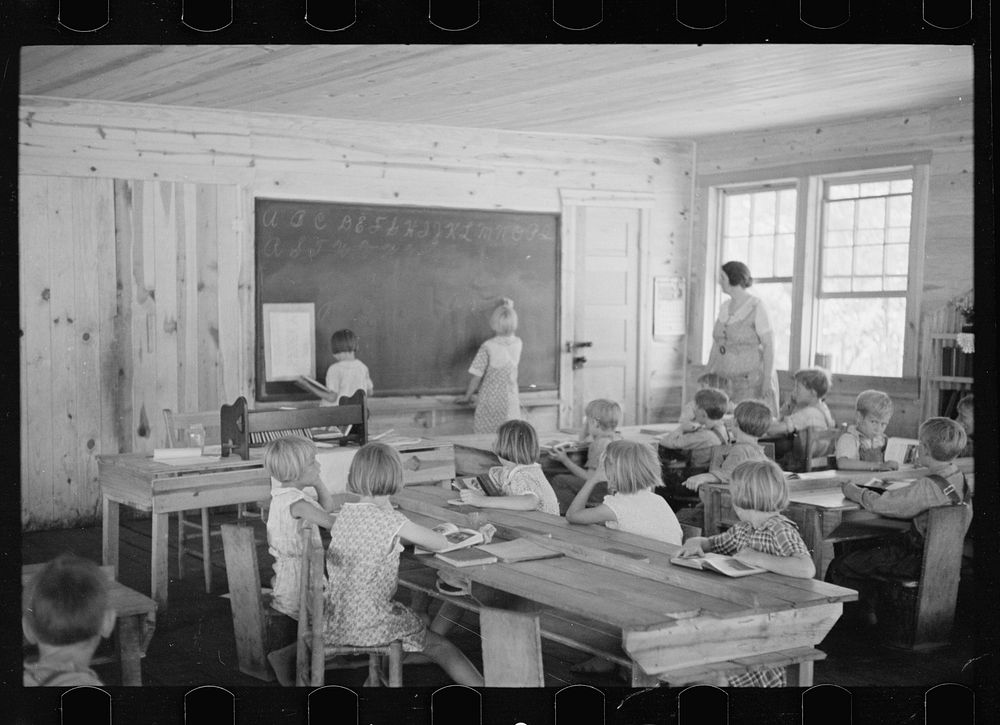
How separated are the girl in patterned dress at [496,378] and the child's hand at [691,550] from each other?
15.1 feet

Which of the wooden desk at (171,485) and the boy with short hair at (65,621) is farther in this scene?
the wooden desk at (171,485)

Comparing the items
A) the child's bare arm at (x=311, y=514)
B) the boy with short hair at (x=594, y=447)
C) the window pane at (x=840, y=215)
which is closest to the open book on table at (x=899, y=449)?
the boy with short hair at (x=594, y=447)

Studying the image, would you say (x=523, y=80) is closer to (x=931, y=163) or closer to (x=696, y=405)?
(x=696, y=405)

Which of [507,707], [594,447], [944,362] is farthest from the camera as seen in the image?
[944,362]

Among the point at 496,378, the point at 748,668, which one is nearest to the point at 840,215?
the point at 496,378

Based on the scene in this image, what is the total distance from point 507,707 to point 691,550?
32.5 inches

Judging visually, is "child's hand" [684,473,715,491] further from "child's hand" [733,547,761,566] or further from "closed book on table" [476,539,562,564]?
"child's hand" [733,547,761,566]

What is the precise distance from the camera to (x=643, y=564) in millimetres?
3545

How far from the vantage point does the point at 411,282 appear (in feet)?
28.1

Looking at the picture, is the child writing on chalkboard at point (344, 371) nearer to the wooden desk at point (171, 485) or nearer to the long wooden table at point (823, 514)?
the wooden desk at point (171, 485)

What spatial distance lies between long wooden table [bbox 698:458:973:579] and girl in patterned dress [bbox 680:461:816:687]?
1009 millimetres

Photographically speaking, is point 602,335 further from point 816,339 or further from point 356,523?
point 356,523

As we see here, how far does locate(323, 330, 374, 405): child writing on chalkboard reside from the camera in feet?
25.5

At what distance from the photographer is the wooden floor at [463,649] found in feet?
14.5
